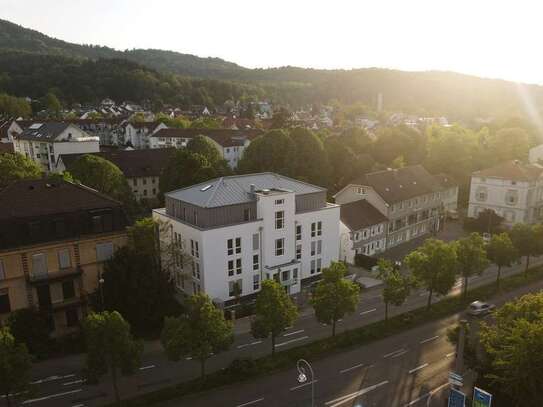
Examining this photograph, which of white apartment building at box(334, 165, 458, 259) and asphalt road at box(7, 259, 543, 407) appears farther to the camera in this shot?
white apartment building at box(334, 165, 458, 259)

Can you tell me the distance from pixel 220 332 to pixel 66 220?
59.0 feet

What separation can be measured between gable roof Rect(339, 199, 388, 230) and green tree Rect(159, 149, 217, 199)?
22.1 metres

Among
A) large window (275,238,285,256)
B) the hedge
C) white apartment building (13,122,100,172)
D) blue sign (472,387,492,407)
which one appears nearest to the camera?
blue sign (472,387,492,407)

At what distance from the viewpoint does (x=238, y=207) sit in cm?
4347

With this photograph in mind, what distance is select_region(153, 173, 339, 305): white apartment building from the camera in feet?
138

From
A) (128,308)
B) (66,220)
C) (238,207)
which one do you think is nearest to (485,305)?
(238,207)

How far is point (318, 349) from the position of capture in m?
35.3

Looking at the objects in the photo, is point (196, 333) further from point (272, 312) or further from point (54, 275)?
point (54, 275)

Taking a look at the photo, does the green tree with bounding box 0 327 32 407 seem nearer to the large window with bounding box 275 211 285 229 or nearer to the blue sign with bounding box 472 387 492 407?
the blue sign with bounding box 472 387 492 407

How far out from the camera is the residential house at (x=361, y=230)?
54.9 meters

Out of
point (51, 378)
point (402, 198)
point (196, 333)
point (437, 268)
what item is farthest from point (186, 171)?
point (196, 333)

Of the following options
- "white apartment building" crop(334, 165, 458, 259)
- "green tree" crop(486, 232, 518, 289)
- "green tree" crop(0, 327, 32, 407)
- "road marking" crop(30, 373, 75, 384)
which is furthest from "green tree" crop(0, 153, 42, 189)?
"green tree" crop(486, 232, 518, 289)

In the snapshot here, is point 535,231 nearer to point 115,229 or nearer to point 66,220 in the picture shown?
point 115,229

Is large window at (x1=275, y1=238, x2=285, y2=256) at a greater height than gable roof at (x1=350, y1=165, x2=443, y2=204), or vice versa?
gable roof at (x1=350, y1=165, x2=443, y2=204)
